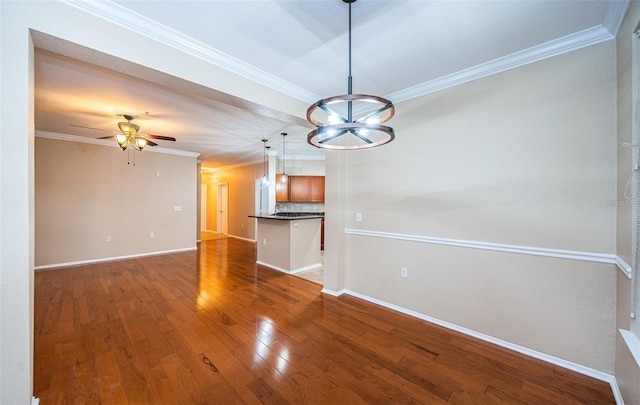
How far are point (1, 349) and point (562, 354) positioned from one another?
3.79 meters

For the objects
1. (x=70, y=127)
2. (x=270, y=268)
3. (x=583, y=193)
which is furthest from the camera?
(x=270, y=268)

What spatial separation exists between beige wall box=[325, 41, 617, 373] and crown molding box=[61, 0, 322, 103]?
162 cm

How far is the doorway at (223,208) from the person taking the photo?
30.0ft

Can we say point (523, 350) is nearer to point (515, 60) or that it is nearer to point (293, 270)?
point (515, 60)

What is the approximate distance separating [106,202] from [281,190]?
4084mm

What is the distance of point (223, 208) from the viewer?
9.53 m

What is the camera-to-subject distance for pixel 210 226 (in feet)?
34.1

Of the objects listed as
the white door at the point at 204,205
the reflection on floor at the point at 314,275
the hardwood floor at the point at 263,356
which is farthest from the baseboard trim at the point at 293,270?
the white door at the point at 204,205

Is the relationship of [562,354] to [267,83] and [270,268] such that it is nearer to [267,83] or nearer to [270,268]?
[267,83]

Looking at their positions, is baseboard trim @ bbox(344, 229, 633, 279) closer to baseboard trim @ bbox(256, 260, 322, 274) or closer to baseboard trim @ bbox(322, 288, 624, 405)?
baseboard trim @ bbox(322, 288, 624, 405)

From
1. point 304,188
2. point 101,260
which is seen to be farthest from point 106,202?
point 304,188

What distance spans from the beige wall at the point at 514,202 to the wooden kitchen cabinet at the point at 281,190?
4560 millimetres

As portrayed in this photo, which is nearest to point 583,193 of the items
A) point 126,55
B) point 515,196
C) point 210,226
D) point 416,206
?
point 515,196

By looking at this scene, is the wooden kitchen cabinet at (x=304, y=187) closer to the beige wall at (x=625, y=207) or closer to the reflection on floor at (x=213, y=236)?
the reflection on floor at (x=213, y=236)
